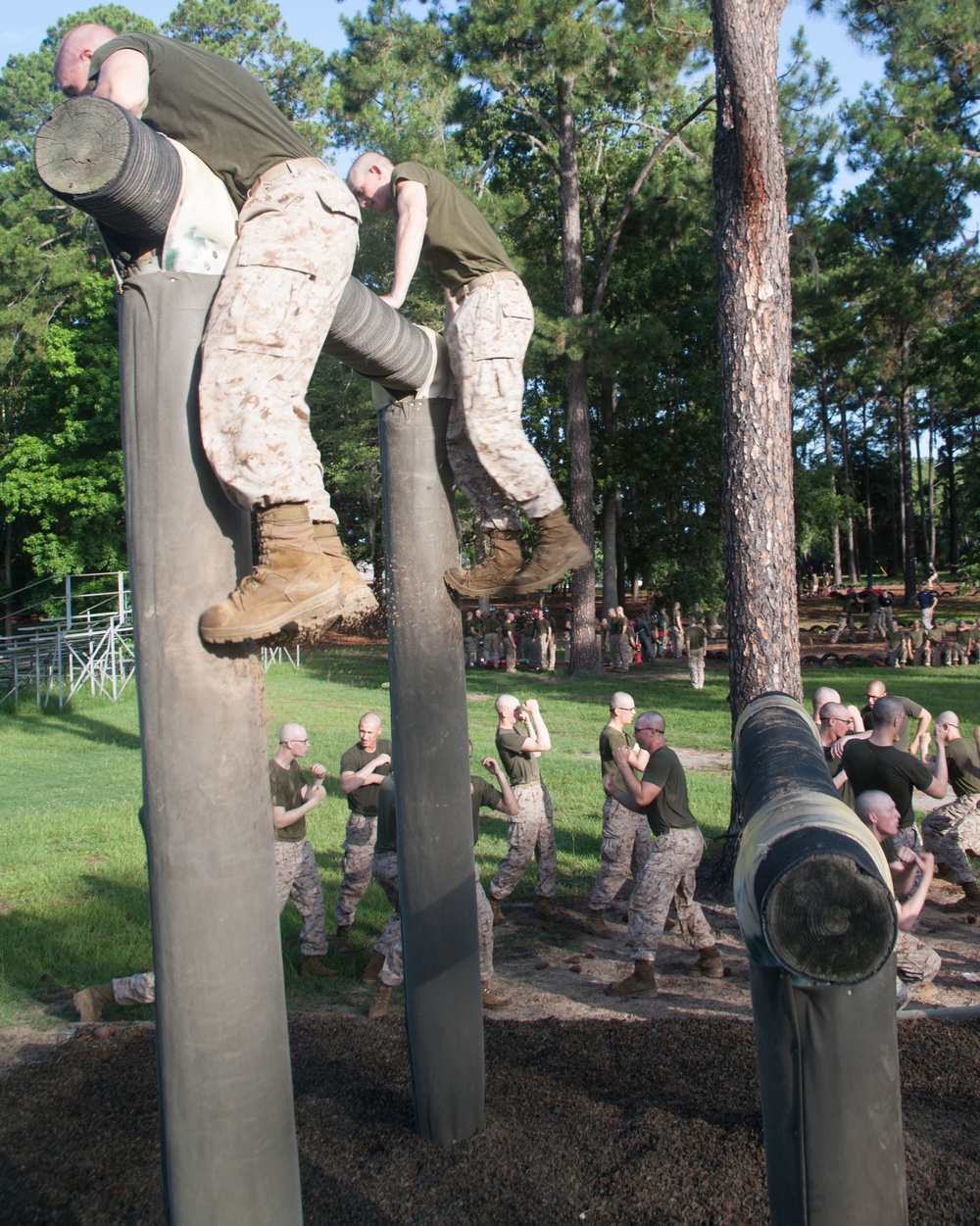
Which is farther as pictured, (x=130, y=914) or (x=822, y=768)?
(x=130, y=914)

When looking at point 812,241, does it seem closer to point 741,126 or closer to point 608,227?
point 608,227

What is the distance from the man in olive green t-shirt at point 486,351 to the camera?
11.8ft

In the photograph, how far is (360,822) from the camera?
8.09 m

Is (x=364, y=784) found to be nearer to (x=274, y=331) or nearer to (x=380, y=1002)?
(x=380, y=1002)

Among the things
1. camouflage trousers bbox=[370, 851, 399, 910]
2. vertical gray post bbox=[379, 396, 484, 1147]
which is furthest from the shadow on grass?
vertical gray post bbox=[379, 396, 484, 1147]

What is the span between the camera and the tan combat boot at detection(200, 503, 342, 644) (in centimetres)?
234

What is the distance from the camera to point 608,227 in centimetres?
3388

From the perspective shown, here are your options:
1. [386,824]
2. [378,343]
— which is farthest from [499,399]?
[386,824]

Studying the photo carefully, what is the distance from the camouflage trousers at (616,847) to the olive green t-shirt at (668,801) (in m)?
0.99

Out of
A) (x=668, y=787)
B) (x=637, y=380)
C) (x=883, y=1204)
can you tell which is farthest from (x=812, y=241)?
(x=883, y=1204)

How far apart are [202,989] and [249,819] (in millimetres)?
398

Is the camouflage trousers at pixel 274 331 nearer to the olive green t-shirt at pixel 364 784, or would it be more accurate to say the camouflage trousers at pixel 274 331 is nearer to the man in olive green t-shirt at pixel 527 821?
the olive green t-shirt at pixel 364 784

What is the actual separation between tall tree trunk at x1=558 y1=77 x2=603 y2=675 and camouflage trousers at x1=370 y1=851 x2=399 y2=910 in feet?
61.7

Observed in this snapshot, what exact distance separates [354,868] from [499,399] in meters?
5.23
